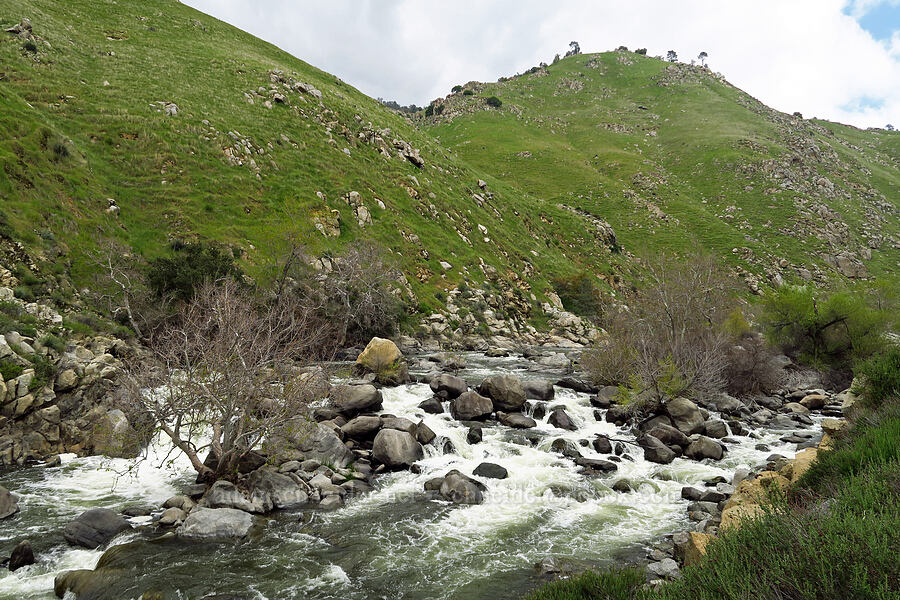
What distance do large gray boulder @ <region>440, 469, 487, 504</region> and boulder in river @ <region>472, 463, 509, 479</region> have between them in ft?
2.42

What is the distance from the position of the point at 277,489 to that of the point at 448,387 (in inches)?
415

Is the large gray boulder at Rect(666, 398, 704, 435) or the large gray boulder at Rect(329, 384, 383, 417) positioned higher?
the large gray boulder at Rect(329, 384, 383, 417)

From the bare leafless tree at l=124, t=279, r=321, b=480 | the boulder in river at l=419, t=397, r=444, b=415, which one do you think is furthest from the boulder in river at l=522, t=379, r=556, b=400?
the bare leafless tree at l=124, t=279, r=321, b=480

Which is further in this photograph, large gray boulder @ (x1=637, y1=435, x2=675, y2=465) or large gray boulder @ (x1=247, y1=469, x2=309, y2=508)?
large gray boulder @ (x1=637, y1=435, x2=675, y2=465)

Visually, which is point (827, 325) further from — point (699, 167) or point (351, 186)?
point (699, 167)

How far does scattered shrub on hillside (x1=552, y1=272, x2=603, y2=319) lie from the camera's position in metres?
56.8

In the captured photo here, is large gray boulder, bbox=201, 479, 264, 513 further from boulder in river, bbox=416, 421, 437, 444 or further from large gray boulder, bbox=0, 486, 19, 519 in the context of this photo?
boulder in river, bbox=416, 421, 437, 444

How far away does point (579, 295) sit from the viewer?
189ft

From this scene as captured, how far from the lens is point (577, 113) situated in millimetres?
143375

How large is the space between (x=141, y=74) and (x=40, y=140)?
86.9 feet

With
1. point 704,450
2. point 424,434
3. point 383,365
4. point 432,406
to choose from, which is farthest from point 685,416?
point 383,365

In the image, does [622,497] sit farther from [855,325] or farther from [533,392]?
[855,325]

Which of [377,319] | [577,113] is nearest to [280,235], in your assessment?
[377,319]

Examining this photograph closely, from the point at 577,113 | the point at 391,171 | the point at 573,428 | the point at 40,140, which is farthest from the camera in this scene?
the point at 577,113
